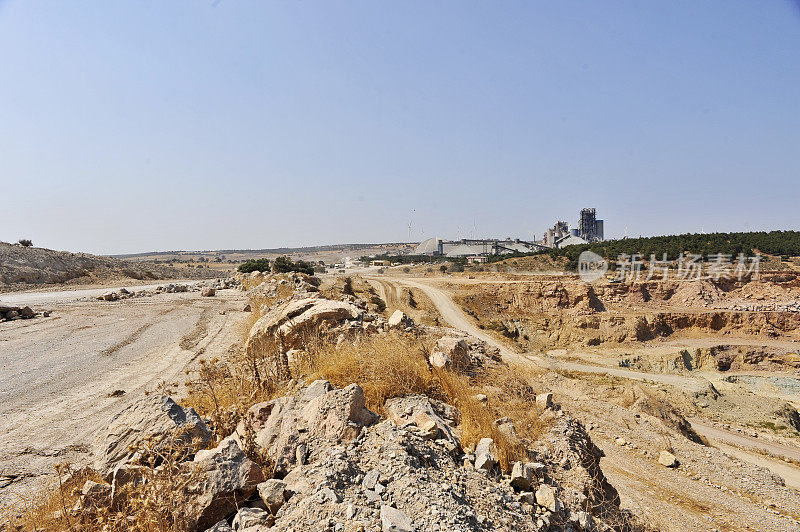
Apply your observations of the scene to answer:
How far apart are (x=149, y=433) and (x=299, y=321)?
4619 millimetres

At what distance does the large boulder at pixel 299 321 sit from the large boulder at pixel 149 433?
4.05 m

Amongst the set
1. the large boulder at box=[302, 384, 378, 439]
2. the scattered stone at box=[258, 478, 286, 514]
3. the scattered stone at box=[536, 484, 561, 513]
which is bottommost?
the scattered stone at box=[536, 484, 561, 513]

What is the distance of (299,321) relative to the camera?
26.7 feet

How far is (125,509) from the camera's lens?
2.88 m

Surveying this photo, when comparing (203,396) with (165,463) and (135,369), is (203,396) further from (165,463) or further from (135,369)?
(135,369)

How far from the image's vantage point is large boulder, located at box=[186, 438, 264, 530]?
2.88 metres

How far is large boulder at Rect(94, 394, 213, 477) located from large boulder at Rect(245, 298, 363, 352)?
13.3ft

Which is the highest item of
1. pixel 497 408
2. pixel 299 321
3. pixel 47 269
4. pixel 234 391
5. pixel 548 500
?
pixel 47 269

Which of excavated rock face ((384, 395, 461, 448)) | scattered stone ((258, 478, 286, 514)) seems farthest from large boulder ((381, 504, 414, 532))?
excavated rock face ((384, 395, 461, 448))

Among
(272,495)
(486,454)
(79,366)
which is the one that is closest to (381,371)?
(486,454)

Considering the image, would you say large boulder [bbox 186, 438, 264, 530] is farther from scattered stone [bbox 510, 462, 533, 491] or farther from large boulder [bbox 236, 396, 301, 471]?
scattered stone [bbox 510, 462, 533, 491]

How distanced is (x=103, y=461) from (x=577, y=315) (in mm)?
32837

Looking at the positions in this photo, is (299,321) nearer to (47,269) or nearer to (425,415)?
(425,415)

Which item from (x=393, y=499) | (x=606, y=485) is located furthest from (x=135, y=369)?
(x=606, y=485)
